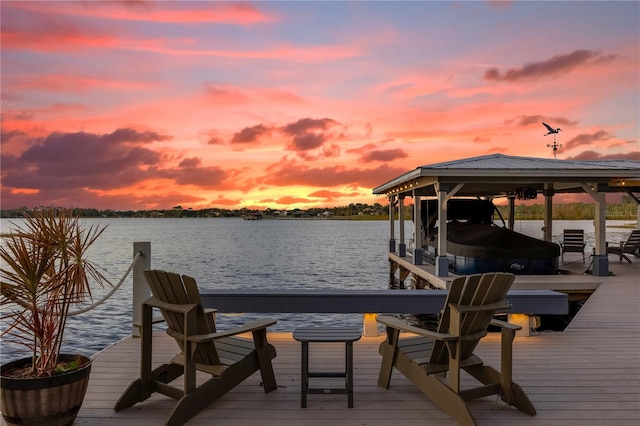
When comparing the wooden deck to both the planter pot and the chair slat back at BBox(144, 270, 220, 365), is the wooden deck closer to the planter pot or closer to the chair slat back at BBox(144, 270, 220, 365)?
the planter pot

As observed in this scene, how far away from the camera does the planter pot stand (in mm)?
2734

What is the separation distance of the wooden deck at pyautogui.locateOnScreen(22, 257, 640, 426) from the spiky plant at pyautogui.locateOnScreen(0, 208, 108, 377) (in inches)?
23.2

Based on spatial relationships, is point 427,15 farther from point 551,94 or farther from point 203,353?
point 203,353

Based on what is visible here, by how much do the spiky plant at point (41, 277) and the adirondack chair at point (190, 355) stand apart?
0.49 meters

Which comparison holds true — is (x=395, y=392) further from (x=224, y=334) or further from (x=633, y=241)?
(x=633, y=241)

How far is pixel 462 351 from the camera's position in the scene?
129 inches

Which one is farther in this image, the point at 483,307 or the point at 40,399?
the point at 483,307

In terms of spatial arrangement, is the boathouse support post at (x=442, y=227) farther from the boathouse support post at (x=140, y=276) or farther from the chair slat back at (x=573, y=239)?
the boathouse support post at (x=140, y=276)

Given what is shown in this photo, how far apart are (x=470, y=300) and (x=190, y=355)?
196cm

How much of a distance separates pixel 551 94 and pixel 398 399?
1827cm

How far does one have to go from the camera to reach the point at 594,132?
27641mm

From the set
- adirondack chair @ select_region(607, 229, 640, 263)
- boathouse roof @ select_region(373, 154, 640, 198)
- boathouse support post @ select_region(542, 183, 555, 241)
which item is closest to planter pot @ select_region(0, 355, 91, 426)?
boathouse roof @ select_region(373, 154, 640, 198)

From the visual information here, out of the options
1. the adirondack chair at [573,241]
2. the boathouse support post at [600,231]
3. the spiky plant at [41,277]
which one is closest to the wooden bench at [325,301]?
the spiky plant at [41,277]

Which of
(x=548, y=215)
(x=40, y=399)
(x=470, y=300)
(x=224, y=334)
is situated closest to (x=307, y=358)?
(x=224, y=334)
